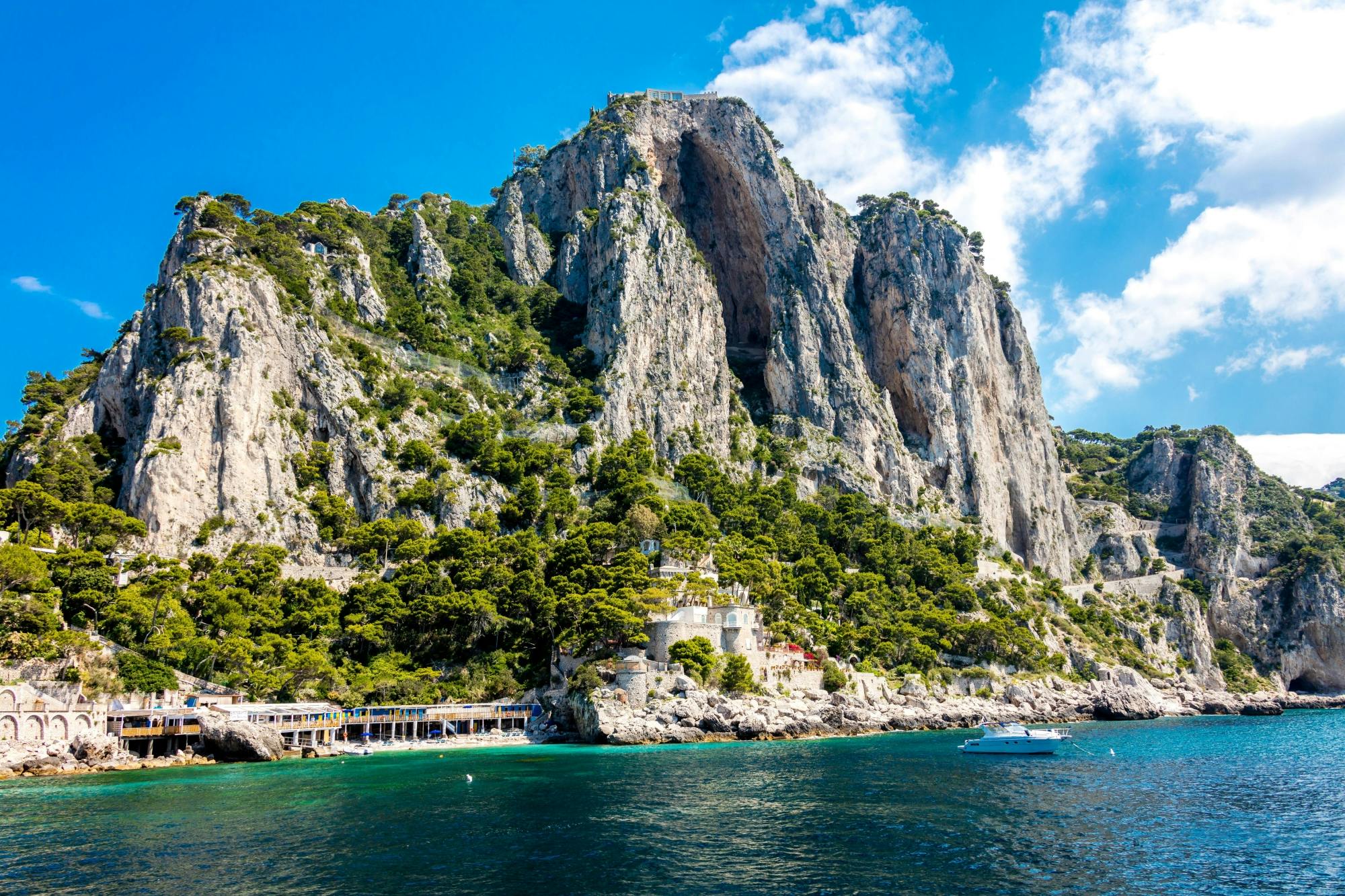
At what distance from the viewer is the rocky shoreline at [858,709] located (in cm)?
5294

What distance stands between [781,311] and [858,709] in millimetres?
63076

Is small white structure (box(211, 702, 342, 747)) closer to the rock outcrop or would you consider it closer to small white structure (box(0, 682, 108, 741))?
the rock outcrop

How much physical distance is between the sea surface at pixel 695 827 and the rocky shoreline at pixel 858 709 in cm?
978

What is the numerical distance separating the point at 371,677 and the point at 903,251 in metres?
95.2

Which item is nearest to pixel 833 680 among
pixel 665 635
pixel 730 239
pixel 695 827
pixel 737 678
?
pixel 737 678

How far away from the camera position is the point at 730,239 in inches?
4779

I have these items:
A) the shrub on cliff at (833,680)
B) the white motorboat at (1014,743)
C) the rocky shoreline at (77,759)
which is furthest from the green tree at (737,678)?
the rocky shoreline at (77,759)

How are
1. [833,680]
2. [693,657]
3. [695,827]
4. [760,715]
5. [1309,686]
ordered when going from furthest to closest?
1. [1309,686]
2. [833,680]
3. [693,657]
4. [760,715]
5. [695,827]

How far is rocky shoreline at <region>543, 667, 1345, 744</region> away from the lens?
174ft

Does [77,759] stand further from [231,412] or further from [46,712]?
[231,412]

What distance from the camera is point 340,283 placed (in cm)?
8906

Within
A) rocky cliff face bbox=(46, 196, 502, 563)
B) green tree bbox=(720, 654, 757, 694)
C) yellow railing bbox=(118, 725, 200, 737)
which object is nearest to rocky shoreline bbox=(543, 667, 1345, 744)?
green tree bbox=(720, 654, 757, 694)

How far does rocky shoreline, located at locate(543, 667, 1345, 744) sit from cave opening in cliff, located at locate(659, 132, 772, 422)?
51620 mm

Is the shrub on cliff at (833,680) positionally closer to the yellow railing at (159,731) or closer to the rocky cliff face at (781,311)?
the rocky cliff face at (781,311)
